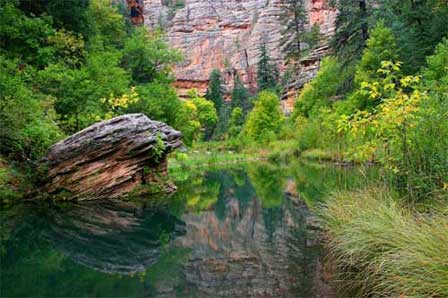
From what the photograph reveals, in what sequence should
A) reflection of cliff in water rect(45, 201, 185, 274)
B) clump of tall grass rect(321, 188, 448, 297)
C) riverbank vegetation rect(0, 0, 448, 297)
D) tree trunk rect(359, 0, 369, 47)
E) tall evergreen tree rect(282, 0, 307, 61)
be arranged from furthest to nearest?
tall evergreen tree rect(282, 0, 307, 61) → tree trunk rect(359, 0, 369, 47) → reflection of cliff in water rect(45, 201, 185, 274) → riverbank vegetation rect(0, 0, 448, 297) → clump of tall grass rect(321, 188, 448, 297)

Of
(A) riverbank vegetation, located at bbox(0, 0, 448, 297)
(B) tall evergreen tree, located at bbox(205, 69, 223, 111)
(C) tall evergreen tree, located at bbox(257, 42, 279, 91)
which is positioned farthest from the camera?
(B) tall evergreen tree, located at bbox(205, 69, 223, 111)

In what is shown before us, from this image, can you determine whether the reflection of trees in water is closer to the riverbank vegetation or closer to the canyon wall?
the riverbank vegetation

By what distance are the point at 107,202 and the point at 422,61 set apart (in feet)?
59.0

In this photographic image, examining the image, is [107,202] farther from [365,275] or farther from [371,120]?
[365,275]

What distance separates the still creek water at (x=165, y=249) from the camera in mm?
5391

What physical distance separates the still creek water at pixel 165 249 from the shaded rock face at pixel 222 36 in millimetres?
60940

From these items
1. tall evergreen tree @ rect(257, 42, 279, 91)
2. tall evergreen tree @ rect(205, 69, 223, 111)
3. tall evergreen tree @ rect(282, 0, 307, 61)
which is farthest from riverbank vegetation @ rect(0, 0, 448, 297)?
tall evergreen tree @ rect(205, 69, 223, 111)

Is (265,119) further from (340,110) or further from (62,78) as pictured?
(62,78)

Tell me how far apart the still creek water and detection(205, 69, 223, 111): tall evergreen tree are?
52215mm

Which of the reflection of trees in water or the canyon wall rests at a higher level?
the reflection of trees in water

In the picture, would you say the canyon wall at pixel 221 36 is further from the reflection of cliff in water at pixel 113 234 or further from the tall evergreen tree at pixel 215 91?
the reflection of cliff in water at pixel 113 234

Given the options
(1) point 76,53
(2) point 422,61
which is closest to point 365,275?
(1) point 76,53

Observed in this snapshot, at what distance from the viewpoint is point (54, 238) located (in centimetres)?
812

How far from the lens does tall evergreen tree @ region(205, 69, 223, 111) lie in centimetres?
6406
